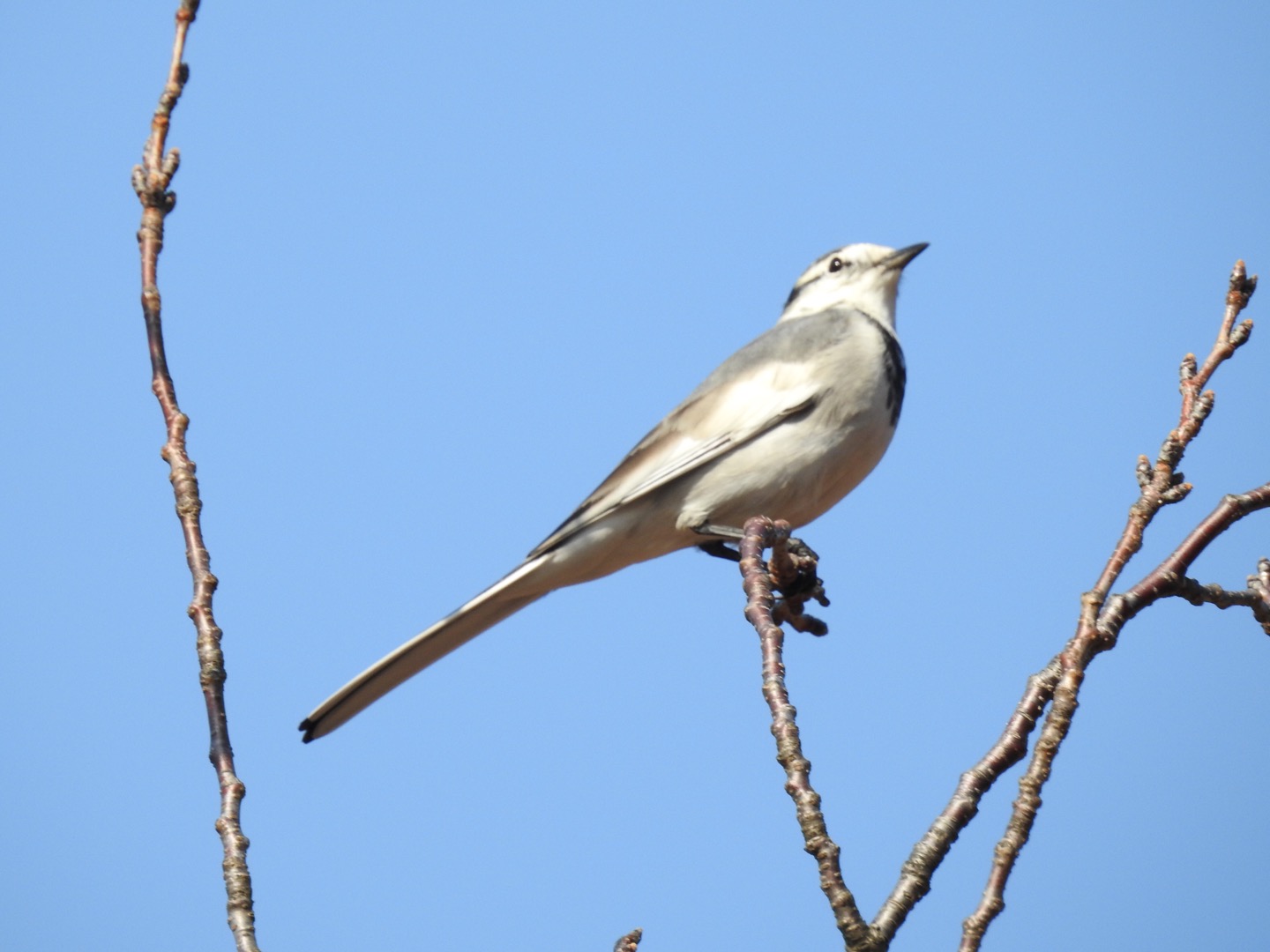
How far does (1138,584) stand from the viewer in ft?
9.67

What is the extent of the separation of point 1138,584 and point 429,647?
3.28m

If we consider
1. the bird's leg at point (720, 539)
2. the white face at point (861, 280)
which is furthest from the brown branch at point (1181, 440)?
the white face at point (861, 280)

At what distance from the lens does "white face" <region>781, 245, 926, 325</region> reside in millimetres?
7781

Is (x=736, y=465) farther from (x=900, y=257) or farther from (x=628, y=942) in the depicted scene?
(x=628, y=942)

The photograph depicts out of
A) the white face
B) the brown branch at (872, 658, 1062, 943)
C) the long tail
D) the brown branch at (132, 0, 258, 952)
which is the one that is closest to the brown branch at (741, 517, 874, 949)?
the brown branch at (872, 658, 1062, 943)

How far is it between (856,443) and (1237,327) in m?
3.17

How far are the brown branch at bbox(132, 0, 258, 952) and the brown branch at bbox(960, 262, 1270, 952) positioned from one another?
4.69ft

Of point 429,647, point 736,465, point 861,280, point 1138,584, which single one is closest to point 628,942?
point 1138,584

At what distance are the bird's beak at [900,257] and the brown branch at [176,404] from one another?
18.2ft

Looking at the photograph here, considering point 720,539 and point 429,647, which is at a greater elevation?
point 720,539

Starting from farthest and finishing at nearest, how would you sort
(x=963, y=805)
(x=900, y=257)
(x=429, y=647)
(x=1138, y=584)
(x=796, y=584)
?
(x=900, y=257)
(x=429, y=647)
(x=796, y=584)
(x=1138, y=584)
(x=963, y=805)

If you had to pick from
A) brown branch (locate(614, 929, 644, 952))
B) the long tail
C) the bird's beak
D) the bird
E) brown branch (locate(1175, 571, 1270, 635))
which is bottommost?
brown branch (locate(614, 929, 644, 952))

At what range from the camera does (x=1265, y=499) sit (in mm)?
2998

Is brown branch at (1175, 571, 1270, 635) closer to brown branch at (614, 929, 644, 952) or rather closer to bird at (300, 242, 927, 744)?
brown branch at (614, 929, 644, 952)
